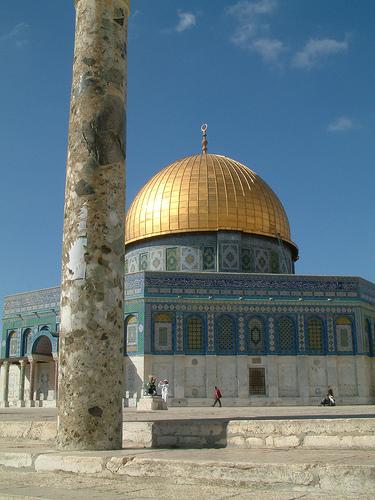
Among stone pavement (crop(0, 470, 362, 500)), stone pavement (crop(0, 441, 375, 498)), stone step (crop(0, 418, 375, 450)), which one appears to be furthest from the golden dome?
stone pavement (crop(0, 470, 362, 500))

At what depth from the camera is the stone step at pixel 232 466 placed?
3.25 m

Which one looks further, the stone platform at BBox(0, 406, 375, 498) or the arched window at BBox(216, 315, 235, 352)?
the arched window at BBox(216, 315, 235, 352)

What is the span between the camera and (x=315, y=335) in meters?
25.6

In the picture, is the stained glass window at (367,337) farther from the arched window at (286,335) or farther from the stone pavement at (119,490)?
the stone pavement at (119,490)

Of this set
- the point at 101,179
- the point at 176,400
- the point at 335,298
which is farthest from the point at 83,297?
the point at 335,298

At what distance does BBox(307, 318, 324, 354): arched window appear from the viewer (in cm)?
2541

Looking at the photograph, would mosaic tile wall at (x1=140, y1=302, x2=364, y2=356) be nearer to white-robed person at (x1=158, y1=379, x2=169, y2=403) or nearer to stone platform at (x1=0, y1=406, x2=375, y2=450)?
white-robed person at (x1=158, y1=379, x2=169, y2=403)

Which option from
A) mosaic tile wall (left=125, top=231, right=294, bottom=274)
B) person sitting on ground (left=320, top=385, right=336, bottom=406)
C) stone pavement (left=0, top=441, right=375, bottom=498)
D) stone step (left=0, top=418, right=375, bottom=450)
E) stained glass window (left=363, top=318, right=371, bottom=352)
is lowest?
person sitting on ground (left=320, top=385, right=336, bottom=406)

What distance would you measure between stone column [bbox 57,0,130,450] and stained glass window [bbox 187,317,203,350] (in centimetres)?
1964

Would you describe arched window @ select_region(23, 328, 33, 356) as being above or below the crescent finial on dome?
below

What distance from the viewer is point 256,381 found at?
24625 mm

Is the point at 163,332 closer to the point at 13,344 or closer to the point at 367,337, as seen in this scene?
the point at 13,344

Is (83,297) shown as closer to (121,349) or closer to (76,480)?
(121,349)

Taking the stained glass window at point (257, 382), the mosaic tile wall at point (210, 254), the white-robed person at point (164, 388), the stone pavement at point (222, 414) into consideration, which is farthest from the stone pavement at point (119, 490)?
the mosaic tile wall at point (210, 254)
